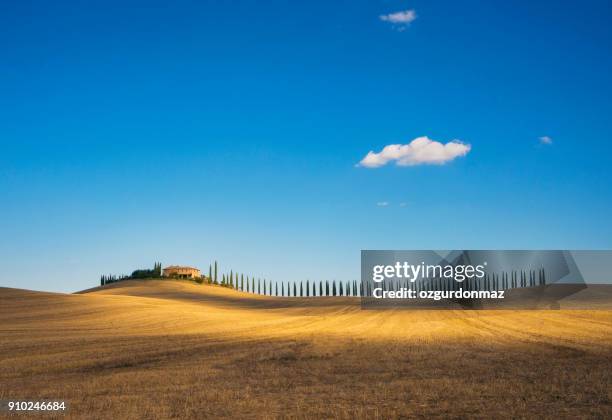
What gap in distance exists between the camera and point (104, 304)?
45.1 m

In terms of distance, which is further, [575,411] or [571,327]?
[571,327]

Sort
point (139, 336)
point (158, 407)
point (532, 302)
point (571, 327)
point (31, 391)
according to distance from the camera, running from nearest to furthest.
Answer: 1. point (158, 407)
2. point (31, 391)
3. point (139, 336)
4. point (571, 327)
5. point (532, 302)

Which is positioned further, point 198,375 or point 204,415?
point 198,375

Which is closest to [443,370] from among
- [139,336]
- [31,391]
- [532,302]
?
[31,391]

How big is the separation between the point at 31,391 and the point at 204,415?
5.35 meters

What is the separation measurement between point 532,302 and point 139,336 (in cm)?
3825

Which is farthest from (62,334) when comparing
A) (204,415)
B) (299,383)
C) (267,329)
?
(204,415)

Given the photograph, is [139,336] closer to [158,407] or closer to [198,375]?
[198,375]

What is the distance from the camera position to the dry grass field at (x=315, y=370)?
38.7ft

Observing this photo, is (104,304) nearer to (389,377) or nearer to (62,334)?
(62,334)

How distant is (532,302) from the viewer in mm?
54094

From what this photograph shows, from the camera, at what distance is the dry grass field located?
11.8 metres

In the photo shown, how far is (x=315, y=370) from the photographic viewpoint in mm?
16609

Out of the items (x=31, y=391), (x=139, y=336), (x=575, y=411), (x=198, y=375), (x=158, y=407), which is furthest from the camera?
(x=139, y=336)
